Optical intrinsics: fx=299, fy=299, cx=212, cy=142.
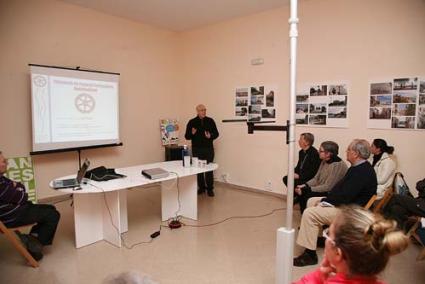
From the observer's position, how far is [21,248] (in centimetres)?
256

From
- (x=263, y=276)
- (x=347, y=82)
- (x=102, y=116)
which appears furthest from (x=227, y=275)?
(x=102, y=116)

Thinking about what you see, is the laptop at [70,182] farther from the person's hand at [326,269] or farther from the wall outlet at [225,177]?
the wall outlet at [225,177]

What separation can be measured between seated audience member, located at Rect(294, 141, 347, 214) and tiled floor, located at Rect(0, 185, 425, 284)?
492 mm

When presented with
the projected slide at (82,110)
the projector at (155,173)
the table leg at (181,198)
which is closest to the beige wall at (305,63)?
the table leg at (181,198)

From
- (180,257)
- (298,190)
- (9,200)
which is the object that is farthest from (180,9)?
(180,257)

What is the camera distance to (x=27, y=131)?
13.6 feet

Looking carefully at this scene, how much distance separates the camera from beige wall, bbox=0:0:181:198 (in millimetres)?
3984

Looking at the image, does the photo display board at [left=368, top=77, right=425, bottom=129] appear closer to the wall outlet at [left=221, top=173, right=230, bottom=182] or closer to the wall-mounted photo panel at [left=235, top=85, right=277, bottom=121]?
the wall-mounted photo panel at [left=235, top=85, right=277, bottom=121]

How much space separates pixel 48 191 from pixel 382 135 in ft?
15.3

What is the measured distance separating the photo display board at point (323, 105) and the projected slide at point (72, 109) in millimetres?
2984

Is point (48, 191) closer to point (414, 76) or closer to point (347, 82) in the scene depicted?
point (347, 82)

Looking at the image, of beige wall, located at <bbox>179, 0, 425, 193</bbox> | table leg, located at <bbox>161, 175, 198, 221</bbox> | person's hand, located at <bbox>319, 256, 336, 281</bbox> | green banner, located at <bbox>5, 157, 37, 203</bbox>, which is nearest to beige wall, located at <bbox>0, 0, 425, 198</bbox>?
beige wall, located at <bbox>179, 0, 425, 193</bbox>

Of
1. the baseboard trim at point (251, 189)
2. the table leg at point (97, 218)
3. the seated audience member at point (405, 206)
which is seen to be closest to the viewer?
the seated audience member at point (405, 206)

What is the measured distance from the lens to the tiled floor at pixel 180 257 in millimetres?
2520
